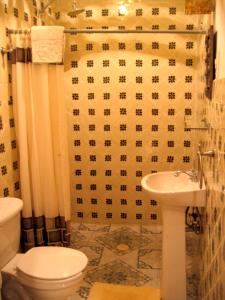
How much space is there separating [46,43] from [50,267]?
1.60 meters

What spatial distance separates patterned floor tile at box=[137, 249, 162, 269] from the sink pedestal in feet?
1.49

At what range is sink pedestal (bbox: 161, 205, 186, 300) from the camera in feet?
7.13

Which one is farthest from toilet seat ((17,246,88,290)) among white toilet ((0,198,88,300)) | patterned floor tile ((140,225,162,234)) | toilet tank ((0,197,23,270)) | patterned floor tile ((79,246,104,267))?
patterned floor tile ((140,225,162,234))

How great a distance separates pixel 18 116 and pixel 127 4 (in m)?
1.50

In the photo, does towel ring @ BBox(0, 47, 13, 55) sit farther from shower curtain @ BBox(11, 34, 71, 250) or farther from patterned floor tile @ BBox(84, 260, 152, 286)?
patterned floor tile @ BBox(84, 260, 152, 286)

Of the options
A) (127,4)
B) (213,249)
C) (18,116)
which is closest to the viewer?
(213,249)

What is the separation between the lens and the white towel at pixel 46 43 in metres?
2.44

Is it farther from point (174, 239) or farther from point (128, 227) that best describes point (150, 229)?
point (174, 239)

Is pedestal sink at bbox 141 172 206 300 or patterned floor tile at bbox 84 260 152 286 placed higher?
pedestal sink at bbox 141 172 206 300

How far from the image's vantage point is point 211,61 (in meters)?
2.02

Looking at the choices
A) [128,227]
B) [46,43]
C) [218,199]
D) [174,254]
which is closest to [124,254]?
[128,227]

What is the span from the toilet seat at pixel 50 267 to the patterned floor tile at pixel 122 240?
93cm

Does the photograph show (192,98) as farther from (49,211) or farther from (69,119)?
(49,211)

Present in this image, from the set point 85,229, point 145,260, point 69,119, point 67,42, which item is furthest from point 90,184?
point 67,42
